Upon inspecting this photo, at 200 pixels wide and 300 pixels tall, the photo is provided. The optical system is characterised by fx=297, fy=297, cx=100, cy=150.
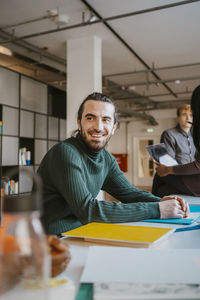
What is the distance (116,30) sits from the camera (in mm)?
5070

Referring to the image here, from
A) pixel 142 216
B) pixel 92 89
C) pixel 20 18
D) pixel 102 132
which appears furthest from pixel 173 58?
pixel 142 216

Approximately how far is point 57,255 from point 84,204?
0.66 meters

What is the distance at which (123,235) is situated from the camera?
39.0 inches

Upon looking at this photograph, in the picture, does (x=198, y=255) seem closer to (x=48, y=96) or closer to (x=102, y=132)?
(x=102, y=132)

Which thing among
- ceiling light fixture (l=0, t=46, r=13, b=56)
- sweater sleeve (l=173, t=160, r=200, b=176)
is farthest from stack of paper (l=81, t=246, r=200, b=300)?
ceiling light fixture (l=0, t=46, r=13, b=56)

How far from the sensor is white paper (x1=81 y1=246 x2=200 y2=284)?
639 millimetres

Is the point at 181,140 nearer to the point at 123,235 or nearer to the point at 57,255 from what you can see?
the point at 123,235

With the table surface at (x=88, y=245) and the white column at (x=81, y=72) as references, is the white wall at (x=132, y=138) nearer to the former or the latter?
the white column at (x=81, y=72)

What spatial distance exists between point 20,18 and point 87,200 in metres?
4.13

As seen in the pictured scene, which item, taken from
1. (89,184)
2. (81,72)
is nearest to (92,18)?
(81,72)

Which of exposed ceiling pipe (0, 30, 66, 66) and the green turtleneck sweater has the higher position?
exposed ceiling pipe (0, 30, 66, 66)

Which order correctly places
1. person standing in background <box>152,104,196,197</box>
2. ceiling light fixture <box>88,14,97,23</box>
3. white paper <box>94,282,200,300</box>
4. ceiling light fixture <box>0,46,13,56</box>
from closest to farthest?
white paper <box>94,282,200,300</box>
person standing in background <box>152,104,196,197</box>
ceiling light fixture <box>88,14,97,23</box>
ceiling light fixture <box>0,46,13,56</box>

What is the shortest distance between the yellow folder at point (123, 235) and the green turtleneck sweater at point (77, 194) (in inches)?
5.8

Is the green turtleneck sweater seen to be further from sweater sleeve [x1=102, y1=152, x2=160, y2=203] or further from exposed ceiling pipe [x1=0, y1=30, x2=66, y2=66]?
exposed ceiling pipe [x1=0, y1=30, x2=66, y2=66]
